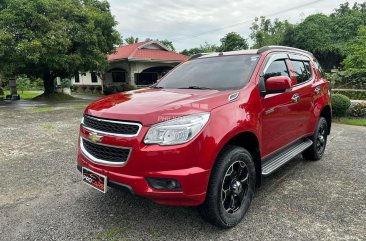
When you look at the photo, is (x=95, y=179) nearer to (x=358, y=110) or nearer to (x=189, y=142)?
(x=189, y=142)

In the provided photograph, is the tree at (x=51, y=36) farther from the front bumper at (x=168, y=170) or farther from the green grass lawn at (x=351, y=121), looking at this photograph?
the front bumper at (x=168, y=170)

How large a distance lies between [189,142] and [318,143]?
3.61 metres

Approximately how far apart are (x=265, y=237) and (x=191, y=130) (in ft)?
4.27

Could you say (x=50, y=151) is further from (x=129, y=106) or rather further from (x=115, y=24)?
(x=115, y=24)

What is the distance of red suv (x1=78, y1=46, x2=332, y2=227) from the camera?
2.54 metres

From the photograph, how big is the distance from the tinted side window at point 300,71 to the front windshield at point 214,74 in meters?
1.02

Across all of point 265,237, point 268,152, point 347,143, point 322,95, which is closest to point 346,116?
point 347,143

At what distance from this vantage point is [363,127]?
28.3ft

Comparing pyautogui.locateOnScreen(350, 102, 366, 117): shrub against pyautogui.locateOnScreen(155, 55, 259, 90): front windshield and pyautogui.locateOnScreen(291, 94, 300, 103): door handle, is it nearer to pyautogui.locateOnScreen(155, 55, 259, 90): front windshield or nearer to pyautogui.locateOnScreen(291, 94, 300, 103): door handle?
pyautogui.locateOnScreen(291, 94, 300, 103): door handle

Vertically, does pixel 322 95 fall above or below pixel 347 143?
above

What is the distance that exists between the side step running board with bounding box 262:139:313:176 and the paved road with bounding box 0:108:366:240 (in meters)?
0.41

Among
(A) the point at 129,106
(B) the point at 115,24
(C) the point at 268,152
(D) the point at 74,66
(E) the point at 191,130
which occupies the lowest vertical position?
(C) the point at 268,152

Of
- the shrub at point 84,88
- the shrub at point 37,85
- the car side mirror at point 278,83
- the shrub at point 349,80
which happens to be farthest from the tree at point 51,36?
the shrub at point 37,85

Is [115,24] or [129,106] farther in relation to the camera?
[115,24]
